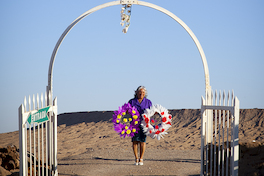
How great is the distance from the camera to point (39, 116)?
6.32m

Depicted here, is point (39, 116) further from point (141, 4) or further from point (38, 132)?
point (141, 4)

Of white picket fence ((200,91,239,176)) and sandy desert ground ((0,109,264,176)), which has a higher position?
white picket fence ((200,91,239,176))

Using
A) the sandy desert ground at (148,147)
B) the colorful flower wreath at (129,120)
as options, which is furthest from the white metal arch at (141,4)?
the sandy desert ground at (148,147)

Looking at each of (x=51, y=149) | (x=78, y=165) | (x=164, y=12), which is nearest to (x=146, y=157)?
(x=78, y=165)

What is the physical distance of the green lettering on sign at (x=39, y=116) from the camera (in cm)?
586

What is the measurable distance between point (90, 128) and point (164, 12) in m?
15.0

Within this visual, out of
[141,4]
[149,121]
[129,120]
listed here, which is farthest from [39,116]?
[141,4]

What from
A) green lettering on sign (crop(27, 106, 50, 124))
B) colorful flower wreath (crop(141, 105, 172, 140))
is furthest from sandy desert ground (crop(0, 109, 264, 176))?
green lettering on sign (crop(27, 106, 50, 124))

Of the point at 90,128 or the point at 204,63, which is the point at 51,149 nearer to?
the point at 204,63

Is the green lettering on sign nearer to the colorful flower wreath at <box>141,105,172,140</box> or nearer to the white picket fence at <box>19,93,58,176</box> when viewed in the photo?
the white picket fence at <box>19,93,58,176</box>

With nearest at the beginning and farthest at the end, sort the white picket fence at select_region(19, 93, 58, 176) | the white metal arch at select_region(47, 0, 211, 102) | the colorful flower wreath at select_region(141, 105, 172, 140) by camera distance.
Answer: the white picket fence at select_region(19, 93, 58, 176)
the white metal arch at select_region(47, 0, 211, 102)
the colorful flower wreath at select_region(141, 105, 172, 140)

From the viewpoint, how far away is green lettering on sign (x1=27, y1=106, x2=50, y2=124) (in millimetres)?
5855

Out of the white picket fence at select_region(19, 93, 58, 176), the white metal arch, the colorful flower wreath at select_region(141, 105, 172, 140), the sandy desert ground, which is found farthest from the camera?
the sandy desert ground

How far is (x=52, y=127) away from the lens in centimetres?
725
